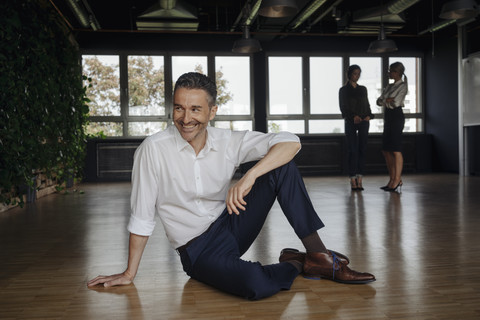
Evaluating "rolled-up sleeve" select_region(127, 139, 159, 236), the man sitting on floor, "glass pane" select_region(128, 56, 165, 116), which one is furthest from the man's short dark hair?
"glass pane" select_region(128, 56, 165, 116)

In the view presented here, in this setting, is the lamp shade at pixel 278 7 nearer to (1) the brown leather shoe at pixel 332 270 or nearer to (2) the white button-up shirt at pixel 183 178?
(2) the white button-up shirt at pixel 183 178

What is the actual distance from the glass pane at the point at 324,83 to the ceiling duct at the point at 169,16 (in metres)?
2.89

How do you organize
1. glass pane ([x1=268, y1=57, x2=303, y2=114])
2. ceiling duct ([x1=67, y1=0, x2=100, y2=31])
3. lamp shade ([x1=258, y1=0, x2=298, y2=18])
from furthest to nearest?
glass pane ([x1=268, y1=57, x2=303, y2=114]), ceiling duct ([x1=67, y1=0, x2=100, y2=31]), lamp shade ([x1=258, y1=0, x2=298, y2=18])

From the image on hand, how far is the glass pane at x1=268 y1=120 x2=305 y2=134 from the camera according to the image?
9.22m

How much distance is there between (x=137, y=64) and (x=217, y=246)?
7.50 m

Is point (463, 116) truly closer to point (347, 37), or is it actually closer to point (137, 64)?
point (347, 37)

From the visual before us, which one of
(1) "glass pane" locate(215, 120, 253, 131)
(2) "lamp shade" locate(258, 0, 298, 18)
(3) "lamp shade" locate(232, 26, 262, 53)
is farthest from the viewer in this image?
(1) "glass pane" locate(215, 120, 253, 131)

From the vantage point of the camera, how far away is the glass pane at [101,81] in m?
8.61

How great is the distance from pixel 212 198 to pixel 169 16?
18.7ft

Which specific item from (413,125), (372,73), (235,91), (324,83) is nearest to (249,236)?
(235,91)

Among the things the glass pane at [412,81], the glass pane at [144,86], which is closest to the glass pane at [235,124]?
the glass pane at [144,86]

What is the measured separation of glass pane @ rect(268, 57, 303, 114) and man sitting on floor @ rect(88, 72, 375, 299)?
739 cm

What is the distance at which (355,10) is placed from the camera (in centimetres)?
814

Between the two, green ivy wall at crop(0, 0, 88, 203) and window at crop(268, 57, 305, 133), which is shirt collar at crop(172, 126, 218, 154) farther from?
window at crop(268, 57, 305, 133)
